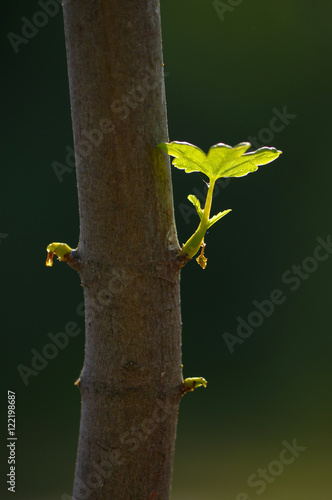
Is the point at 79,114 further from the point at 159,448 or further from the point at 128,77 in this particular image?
the point at 159,448

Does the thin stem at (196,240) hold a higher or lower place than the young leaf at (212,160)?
lower

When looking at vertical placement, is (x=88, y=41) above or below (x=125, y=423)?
above

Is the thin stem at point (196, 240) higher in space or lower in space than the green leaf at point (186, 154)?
lower

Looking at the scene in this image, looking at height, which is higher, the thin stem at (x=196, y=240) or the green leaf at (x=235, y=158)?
the green leaf at (x=235, y=158)

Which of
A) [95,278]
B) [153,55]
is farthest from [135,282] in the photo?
[153,55]
